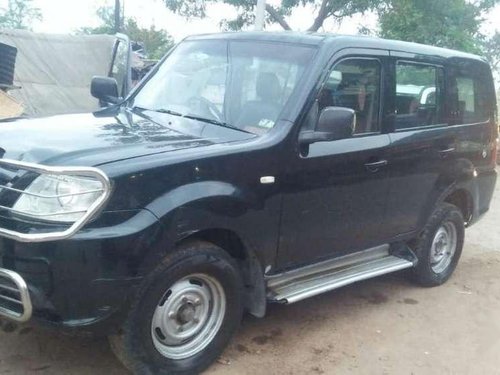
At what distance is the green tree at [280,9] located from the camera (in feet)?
54.0

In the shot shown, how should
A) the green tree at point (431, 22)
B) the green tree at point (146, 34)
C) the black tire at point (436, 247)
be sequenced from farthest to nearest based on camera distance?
the green tree at point (146, 34) → the green tree at point (431, 22) → the black tire at point (436, 247)

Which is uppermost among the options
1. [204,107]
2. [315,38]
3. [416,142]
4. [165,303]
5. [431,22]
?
[431,22]

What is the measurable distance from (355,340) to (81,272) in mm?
2178

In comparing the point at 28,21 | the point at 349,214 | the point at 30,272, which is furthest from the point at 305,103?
the point at 28,21

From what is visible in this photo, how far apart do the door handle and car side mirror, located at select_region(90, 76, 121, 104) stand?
81.4 inches

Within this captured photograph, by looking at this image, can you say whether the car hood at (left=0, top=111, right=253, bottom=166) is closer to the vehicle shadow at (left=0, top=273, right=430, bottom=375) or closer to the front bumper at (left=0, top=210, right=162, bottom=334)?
the front bumper at (left=0, top=210, right=162, bottom=334)

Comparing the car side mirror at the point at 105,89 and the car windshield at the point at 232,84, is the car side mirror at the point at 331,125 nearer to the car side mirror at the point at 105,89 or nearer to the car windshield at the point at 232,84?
the car windshield at the point at 232,84

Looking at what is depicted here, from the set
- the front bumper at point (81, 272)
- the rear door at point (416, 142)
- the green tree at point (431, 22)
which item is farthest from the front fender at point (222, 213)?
the green tree at point (431, 22)

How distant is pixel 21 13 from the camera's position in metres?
36.5

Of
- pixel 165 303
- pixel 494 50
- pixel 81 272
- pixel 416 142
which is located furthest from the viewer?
pixel 494 50

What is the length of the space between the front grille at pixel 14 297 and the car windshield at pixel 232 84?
161cm

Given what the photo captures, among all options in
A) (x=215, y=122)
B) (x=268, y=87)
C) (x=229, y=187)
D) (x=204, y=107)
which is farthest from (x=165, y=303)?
(x=268, y=87)

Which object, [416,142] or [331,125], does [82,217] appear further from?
[416,142]

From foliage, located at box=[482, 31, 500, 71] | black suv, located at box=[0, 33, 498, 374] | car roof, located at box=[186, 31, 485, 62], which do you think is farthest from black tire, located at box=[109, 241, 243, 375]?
foliage, located at box=[482, 31, 500, 71]
